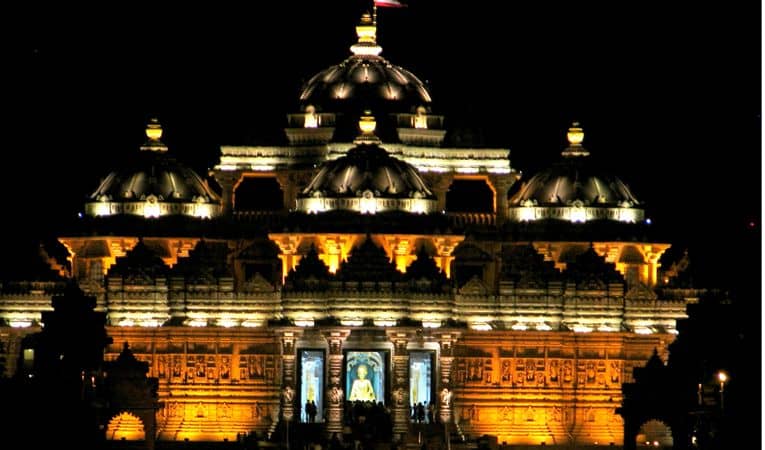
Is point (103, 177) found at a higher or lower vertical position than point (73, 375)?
higher

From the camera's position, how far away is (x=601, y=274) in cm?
11050

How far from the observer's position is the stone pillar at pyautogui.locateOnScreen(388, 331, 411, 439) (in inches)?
4168

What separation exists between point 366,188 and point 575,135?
30.8 feet

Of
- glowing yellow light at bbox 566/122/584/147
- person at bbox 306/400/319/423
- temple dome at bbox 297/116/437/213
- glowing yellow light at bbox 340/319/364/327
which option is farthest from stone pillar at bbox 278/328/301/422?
glowing yellow light at bbox 566/122/584/147

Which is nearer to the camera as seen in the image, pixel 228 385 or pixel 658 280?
pixel 228 385

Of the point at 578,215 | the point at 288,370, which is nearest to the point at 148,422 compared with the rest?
the point at 288,370

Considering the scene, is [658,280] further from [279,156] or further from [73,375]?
Result: [73,375]

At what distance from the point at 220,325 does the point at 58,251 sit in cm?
1468

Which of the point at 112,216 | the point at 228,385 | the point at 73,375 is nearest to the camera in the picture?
the point at 73,375

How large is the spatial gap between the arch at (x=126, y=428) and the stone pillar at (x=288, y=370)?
4054 millimetres

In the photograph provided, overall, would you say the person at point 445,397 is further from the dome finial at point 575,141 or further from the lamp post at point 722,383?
the lamp post at point 722,383

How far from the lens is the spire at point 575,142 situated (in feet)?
387

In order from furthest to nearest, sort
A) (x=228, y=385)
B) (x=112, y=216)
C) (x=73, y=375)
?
(x=112, y=216) < (x=228, y=385) < (x=73, y=375)

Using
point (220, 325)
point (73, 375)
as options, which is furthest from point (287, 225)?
point (73, 375)
